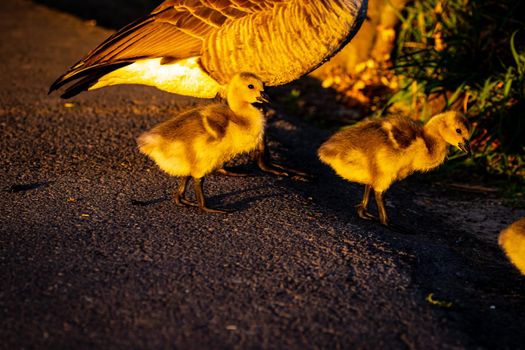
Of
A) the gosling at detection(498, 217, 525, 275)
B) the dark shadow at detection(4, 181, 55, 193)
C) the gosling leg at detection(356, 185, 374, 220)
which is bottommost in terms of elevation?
the dark shadow at detection(4, 181, 55, 193)

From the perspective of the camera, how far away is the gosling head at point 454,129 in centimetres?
586

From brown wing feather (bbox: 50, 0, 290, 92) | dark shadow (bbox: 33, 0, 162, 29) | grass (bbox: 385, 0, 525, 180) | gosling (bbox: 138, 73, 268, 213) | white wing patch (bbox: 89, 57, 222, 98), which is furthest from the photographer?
dark shadow (bbox: 33, 0, 162, 29)

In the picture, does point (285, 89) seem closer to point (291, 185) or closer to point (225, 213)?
point (291, 185)

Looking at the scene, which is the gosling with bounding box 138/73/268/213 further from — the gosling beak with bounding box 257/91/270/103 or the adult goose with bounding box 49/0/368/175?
the adult goose with bounding box 49/0/368/175

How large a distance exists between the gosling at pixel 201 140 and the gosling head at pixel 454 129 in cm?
136

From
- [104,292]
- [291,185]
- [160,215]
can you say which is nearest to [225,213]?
[160,215]

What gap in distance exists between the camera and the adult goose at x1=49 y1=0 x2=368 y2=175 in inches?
255

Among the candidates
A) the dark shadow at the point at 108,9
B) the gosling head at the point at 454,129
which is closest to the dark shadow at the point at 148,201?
the gosling head at the point at 454,129

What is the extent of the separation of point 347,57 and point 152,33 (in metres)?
4.16

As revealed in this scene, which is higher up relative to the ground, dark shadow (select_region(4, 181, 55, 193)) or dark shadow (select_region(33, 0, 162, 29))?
dark shadow (select_region(33, 0, 162, 29))

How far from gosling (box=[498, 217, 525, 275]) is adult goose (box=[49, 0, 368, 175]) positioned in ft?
8.01

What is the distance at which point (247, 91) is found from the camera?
589cm

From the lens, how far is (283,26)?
645 centimetres

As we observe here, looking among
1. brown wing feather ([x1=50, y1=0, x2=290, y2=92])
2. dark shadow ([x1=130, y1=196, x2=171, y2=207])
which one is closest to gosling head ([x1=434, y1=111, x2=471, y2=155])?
brown wing feather ([x1=50, y1=0, x2=290, y2=92])
